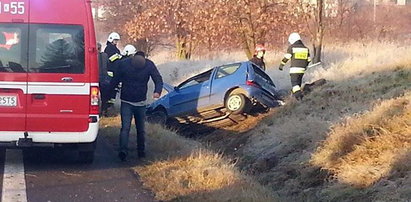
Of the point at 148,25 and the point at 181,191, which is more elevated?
the point at 148,25

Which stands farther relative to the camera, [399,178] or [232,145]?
[232,145]

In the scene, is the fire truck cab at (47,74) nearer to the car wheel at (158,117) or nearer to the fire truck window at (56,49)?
the fire truck window at (56,49)

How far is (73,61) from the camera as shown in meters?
9.46

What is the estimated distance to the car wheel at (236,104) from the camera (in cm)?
1528

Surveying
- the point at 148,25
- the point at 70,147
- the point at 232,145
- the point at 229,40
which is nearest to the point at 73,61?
the point at 70,147

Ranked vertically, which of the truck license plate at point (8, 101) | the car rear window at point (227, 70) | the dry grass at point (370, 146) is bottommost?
the dry grass at point (370, 146)

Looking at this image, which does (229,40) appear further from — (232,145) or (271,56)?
(232,145)

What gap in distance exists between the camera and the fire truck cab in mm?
9242

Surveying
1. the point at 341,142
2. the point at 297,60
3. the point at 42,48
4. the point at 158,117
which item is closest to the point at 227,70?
the point at 297,60

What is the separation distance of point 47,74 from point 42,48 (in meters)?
0.34

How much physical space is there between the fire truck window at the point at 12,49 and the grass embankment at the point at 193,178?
2.00m

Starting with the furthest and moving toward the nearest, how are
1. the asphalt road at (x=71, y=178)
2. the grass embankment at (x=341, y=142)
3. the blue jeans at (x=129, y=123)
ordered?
1. the blue jeans at (x=129, y=123)
2. the grass embankment at (x=341, y=142)
3. the asphalt road at (x=71, y=178)

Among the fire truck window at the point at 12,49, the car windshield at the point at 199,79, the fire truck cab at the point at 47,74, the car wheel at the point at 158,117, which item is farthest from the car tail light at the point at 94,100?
the car wheel at the point at 158,117

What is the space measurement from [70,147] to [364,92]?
21.0 ft
